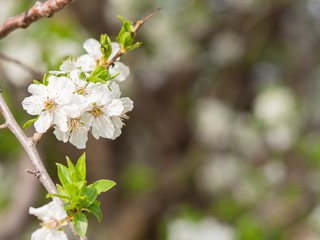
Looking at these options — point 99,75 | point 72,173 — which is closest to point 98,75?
point 99,75

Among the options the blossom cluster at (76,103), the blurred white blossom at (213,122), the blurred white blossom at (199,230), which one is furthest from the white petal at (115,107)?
the blurred white blossom at (213,122)

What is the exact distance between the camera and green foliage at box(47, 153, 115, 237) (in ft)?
2.72

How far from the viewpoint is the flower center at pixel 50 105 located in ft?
2.93

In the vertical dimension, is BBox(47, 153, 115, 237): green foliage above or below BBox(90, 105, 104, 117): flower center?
below

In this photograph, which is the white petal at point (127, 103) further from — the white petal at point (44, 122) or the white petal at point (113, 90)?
the white petal at point (44, 122)

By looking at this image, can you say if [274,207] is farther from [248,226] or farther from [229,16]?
[229,16]

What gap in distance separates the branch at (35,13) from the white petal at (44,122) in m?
0.26

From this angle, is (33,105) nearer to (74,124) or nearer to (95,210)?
(74,124)

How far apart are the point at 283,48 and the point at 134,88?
169 cm

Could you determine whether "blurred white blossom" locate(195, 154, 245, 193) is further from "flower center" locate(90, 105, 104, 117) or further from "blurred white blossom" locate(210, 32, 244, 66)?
"flower center" locate(90, 105, 104, 117)

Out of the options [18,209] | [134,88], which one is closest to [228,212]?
[134,88]

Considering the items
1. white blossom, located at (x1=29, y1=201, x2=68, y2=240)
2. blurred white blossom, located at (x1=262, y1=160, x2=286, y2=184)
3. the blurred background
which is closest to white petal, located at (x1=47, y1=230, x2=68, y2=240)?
white blossom, located at (x1=29, y1=201, x2=68, y2=240)

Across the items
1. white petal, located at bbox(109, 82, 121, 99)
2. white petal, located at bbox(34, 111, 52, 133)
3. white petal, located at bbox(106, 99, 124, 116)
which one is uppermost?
white petal, located at bbox(109, 82, 121, 99)

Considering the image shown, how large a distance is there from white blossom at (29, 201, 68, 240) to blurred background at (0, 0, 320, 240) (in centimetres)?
231
